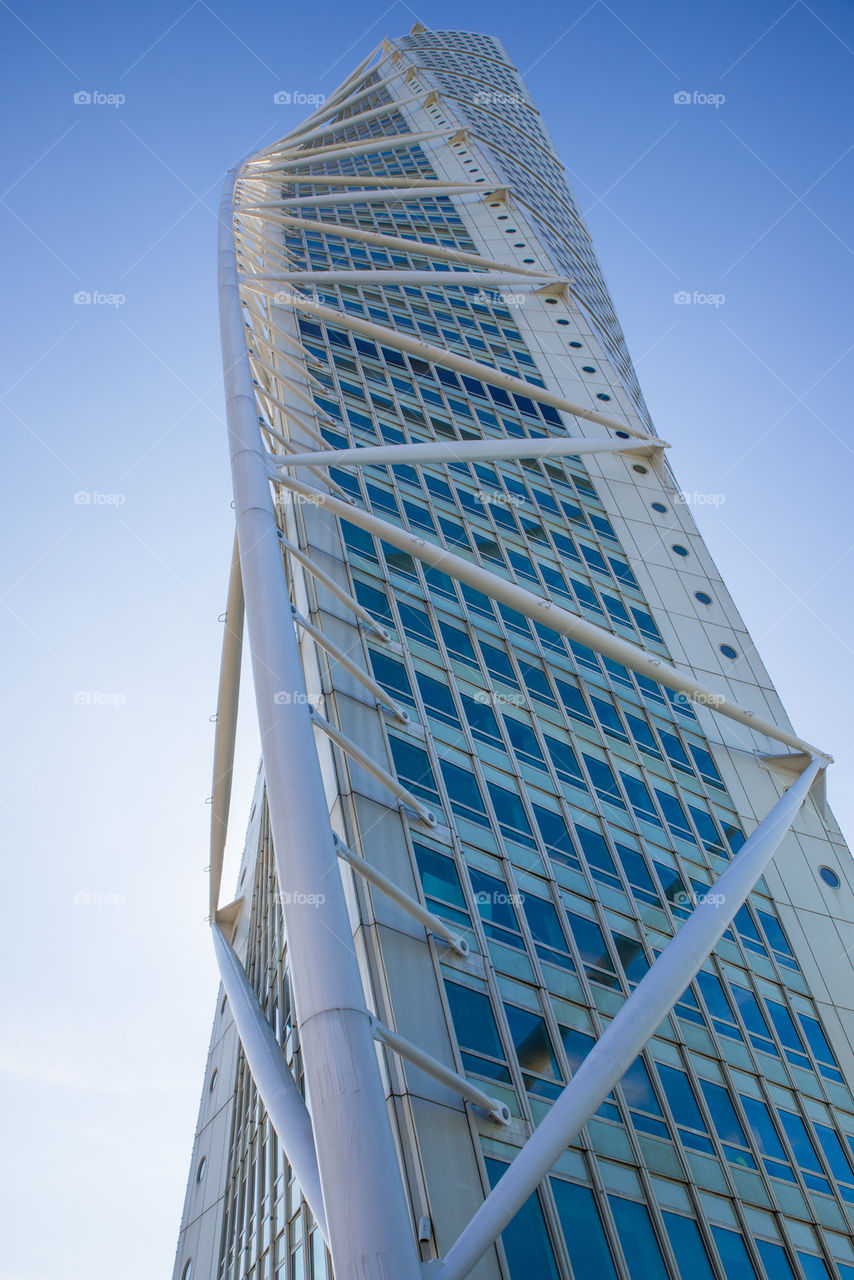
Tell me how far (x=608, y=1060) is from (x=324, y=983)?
293 centimetres

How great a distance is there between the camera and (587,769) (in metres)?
21.9

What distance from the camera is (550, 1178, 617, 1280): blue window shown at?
1322 centimetres

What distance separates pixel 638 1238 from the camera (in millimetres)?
14180

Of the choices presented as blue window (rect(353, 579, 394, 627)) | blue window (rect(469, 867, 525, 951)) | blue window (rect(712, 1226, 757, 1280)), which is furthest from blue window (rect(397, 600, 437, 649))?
blue window (rect(712, 1226, 757, 1280))

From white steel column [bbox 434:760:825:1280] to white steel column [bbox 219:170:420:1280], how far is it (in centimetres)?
71

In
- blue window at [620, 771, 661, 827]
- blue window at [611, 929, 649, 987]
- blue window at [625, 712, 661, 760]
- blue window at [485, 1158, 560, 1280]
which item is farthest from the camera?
blue window at [625, 712, 661, 760]

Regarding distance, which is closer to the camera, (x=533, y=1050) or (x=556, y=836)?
(x=533, y=1050)

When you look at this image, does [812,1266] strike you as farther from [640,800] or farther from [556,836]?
[640,800]

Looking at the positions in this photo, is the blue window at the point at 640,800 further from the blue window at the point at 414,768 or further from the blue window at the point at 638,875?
A: the blue window at the point at 414,768

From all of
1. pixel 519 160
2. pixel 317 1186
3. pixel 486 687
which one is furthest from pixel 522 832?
pixel 519 160

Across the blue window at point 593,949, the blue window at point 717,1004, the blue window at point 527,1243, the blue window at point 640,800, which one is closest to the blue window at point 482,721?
the blue window at point 640,800

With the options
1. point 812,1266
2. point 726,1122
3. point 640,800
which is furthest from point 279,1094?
point 640,800

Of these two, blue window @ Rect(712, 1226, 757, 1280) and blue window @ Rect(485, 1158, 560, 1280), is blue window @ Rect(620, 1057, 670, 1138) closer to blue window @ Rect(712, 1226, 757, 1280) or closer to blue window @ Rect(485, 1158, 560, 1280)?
blue window @ Rect(712, 1226, 757, 1280)

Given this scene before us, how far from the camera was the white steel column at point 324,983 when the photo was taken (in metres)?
8.76
